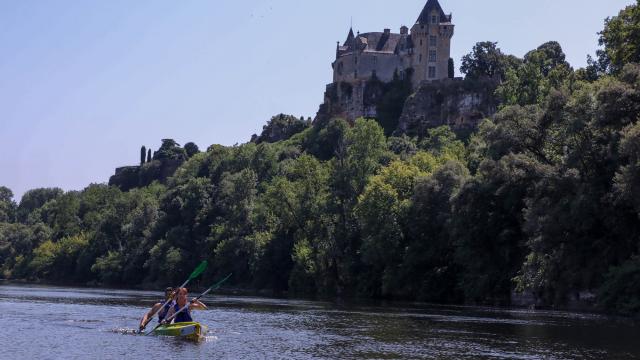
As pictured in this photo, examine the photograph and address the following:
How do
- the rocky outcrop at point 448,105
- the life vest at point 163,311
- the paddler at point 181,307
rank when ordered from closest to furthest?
1. the paddler at point 181,307
2. the life vest at point 163,311
3. the rocky outcrop at point 448,105

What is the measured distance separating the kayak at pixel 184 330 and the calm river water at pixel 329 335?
18.7 inches

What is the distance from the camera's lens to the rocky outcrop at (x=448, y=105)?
127 m

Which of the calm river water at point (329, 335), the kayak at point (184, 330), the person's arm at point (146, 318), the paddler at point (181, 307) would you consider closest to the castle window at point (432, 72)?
the calm river water at point (329, 335)

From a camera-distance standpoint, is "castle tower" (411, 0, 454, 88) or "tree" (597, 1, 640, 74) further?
"castle tower" (411, 0, 454, 88)

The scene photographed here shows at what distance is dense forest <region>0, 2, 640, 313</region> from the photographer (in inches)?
2149

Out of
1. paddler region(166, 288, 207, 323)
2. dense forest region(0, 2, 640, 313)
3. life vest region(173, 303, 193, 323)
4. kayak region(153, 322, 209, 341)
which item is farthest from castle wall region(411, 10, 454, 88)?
kayak region(153, 322, 209, 341)

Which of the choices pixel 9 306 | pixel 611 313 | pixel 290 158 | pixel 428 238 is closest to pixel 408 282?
pixel 428 238

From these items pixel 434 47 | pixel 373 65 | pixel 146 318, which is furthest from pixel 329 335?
pixel 373 65

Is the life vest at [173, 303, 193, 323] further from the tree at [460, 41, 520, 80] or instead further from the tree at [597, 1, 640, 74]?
the tree at [460, 41, 520, 80]

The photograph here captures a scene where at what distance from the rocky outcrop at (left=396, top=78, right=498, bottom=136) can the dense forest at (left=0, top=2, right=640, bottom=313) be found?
9.31 feet

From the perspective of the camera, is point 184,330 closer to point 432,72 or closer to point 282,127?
point 432,72

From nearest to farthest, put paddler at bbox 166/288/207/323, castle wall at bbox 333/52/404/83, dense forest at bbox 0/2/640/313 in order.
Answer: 1. paddler at bbox 166/288/207/323
2. dense forest at bbox 0/2/640/313
3. castle wall at bbox 333/52/404/83

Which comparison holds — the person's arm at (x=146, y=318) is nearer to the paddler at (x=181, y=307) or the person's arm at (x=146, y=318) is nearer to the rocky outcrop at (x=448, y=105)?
the paddler at (x=181, y=307)

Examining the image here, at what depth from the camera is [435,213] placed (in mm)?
A: 71562
